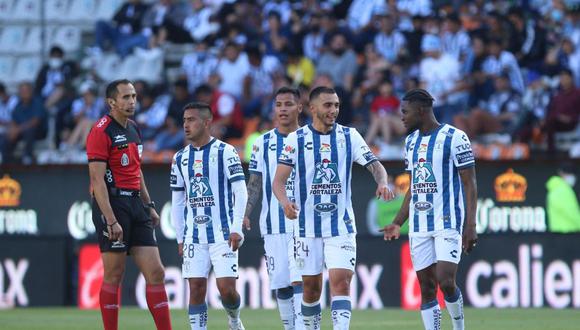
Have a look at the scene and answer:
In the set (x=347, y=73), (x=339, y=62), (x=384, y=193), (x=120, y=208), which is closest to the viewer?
(x=384, y=193)

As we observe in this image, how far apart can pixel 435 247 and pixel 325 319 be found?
207 inches

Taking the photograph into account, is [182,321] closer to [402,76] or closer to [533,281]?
[533,281]

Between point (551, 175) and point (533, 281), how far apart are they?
5.03 feet

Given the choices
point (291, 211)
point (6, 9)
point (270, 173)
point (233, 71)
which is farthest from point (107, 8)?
point (291, 211)

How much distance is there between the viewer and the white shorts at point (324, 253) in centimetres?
1184

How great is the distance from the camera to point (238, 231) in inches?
484

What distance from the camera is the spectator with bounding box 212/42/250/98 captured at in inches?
939

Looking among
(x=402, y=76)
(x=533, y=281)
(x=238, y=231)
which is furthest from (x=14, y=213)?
(x=238, y=231)

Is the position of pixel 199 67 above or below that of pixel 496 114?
above

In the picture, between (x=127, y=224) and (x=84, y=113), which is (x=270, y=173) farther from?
(x=84, y=113)

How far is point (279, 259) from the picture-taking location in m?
13.3

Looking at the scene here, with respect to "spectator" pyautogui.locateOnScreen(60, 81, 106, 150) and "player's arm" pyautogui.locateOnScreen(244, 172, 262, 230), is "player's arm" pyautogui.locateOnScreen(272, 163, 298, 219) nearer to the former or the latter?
"player's arm" pyautogui.locateOnScreen(244, 172, 262, 230)

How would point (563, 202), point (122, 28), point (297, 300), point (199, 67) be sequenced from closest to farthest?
point (297, 300)
point (563, 202)
point (199, 67)
point (122, 28)

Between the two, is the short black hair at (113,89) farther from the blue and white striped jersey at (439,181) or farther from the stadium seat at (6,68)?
the stadium seat at (6,68)
